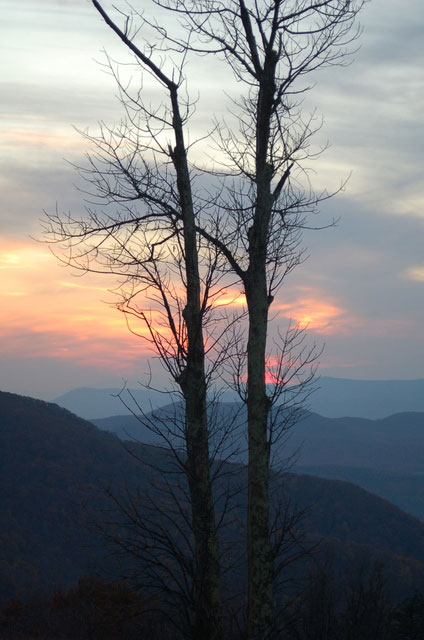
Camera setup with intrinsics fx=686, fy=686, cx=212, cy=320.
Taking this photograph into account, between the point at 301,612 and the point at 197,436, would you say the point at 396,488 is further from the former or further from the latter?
the point at 197,436

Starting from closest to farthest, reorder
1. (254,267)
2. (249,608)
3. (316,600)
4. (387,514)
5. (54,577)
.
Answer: (249,608)
(254,267)
(316,600)
(54,577)
(387,514)

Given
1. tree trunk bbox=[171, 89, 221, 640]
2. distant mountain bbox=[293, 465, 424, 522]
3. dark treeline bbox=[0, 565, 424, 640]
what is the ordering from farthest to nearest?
distant mountain bbox=[293, 465, 424, 522]
dark treeline bbox=[0, 565, 424, 640]
tree trunk bbox=[171, 89, 221, 640]

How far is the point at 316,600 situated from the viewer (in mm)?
26203

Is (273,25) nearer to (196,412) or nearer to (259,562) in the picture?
(196,412)

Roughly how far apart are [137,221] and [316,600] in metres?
22.5

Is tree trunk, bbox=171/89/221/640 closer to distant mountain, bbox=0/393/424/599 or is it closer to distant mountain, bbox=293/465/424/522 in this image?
distant mountain, bbox=0/393/424/599

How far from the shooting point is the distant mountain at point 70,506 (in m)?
77.8

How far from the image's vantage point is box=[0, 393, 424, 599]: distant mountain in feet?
255

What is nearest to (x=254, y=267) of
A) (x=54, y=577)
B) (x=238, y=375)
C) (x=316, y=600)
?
(x=238, y=375)

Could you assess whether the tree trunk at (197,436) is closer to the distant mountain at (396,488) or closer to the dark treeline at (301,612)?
the dark treeline at (301,612)

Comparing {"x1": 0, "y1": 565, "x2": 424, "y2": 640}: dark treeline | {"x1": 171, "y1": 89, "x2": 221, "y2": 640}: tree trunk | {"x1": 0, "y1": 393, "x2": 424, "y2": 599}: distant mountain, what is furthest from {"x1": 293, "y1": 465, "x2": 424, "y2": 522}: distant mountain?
{"x1": 171, "y1": 89, "x2": 221, "y2": 640}: tree trunk

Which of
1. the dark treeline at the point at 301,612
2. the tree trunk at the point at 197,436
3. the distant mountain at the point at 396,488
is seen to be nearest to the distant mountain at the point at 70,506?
the dark treeline at the point at 301,612

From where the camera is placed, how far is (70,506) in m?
92.1

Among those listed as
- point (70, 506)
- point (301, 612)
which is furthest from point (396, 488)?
point (301, 612)
